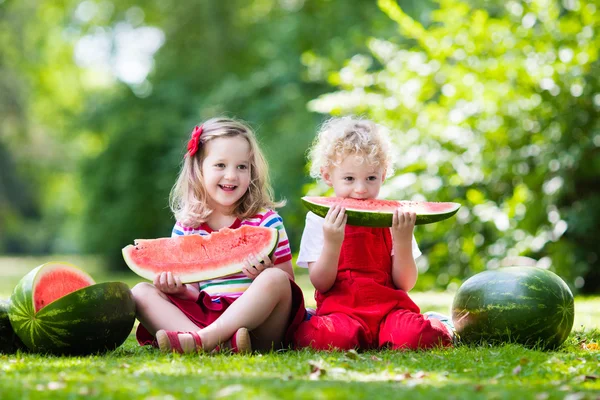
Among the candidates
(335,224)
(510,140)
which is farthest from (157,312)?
(510,140)

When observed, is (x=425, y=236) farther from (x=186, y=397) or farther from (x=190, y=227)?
(x=186, y=397)

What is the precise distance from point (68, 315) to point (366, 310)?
5.97ft

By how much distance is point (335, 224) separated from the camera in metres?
4.40

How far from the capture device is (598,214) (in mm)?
9281

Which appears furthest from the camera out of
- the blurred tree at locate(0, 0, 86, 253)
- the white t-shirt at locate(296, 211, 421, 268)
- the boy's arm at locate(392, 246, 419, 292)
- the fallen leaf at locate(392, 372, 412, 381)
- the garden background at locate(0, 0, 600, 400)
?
the blurred tree at locate(0, 0, 86, 253)

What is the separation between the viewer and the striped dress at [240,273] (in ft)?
15.5

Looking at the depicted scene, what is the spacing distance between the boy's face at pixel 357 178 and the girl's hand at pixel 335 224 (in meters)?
0.33

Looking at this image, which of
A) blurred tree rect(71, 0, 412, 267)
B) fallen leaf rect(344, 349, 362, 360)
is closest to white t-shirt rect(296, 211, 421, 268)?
fallen leaf rect(344, 349, 362, 360)

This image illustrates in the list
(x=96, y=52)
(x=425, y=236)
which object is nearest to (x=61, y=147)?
(x=96, y=52)

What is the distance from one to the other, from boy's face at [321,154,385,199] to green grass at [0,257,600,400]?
1.06m

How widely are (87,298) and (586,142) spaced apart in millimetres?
6885

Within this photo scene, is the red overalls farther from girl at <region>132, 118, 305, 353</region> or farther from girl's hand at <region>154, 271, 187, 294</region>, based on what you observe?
girl's hand at <region>154, 271, 187, 294</region>

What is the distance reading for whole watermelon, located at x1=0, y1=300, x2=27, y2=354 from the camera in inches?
176

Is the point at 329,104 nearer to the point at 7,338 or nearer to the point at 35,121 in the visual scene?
the point at 7,338
